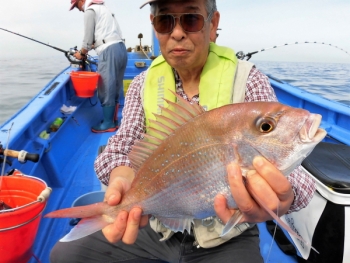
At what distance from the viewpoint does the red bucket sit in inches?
68.5

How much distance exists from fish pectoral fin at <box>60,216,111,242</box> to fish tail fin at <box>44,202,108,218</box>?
0.03 m

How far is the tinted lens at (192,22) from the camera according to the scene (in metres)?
1.87

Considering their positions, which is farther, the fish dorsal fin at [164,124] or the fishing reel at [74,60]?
the fishing reel at [74,60]

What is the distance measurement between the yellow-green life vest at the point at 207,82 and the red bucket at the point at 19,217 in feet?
3.12

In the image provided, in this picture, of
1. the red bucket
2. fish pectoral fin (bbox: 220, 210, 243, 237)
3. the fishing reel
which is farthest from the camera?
the fishing reel

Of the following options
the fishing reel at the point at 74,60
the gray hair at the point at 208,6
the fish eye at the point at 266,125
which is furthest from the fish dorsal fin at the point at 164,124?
the fishing reel at the point at 74,60

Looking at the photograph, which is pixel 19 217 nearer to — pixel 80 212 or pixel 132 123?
pixel 80 212

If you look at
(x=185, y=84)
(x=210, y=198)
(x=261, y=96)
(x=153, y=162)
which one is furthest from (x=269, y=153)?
(x=185, y=84)

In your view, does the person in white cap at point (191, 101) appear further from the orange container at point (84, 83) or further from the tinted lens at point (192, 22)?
the orange container at point (84, 83)

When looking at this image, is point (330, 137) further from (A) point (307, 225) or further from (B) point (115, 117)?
(B) point (115, 117)

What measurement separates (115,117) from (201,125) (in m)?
5.01

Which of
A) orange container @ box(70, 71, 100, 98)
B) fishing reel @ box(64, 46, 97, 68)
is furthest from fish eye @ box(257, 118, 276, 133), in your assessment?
fishing reel @ box(64, 46, 97, 68)

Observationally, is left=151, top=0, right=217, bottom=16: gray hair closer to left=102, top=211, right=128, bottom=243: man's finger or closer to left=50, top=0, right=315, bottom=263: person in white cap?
left=50, top=0, right=315, bottom=263: person in white cap

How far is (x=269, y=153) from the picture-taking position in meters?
1.22
